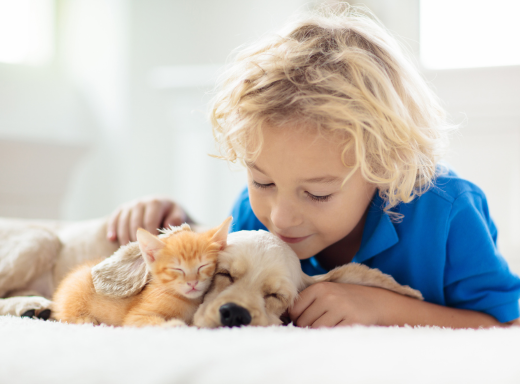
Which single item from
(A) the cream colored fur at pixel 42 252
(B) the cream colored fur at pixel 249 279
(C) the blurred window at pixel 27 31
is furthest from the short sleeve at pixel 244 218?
(C) the blurred window at pixel 27 31

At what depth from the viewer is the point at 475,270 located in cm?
108

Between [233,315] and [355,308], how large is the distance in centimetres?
27

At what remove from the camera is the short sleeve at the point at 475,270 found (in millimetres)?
1080

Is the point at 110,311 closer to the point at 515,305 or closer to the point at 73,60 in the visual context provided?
the point at 515,305

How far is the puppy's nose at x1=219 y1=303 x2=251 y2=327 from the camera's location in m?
0.73

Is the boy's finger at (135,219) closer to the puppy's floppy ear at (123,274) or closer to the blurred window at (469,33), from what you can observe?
the puppy's floppy ear at (123,274)

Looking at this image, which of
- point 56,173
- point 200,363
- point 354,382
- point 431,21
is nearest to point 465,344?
point 354,382

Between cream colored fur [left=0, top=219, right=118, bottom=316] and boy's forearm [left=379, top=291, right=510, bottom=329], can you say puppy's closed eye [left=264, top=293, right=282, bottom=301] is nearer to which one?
boy's forearm [left=379, top=291, right=510, bottom=329]

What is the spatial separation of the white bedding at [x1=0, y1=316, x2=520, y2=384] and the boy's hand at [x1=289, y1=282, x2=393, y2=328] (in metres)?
0.13

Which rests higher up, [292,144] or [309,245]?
[292,144]

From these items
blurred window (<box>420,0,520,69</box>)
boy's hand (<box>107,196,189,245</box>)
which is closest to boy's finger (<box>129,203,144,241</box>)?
boy's hand (<box>107,196,189,245</box>)

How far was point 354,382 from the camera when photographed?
0.54m

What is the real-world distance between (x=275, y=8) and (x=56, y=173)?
2018 mm

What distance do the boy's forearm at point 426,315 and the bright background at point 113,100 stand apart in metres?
1.93
